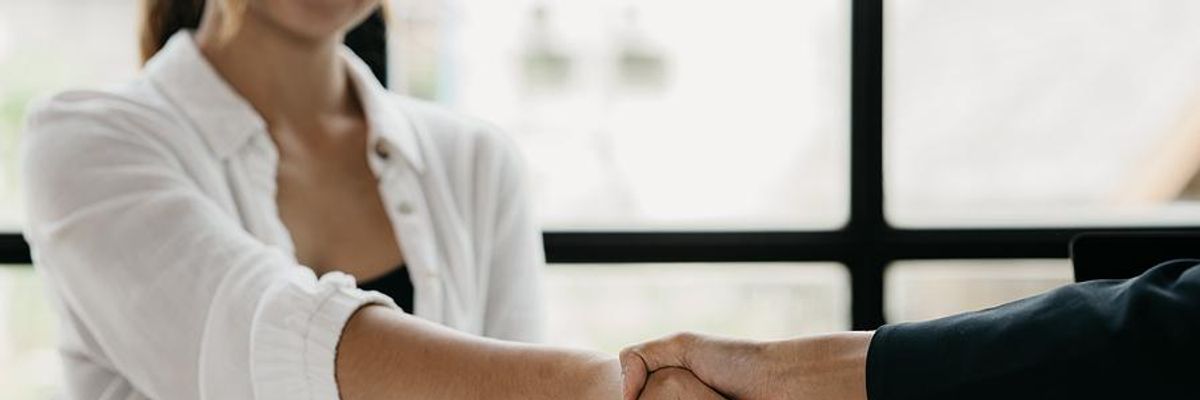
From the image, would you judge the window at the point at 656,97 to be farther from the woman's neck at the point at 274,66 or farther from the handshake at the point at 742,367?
the handshake at the point at 742,367

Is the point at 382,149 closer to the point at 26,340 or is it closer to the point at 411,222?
the point at 411,222

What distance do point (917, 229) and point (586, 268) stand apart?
21.1 inches

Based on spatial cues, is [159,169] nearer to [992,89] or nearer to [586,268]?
[586,268]

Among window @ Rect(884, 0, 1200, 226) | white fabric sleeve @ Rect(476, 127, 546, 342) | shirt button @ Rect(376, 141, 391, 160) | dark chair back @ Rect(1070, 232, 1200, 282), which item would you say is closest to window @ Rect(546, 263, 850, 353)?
window @ Rect(884, 0, 1200, 226)

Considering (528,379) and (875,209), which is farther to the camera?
(875,209)

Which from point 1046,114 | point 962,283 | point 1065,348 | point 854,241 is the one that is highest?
point 1065,348

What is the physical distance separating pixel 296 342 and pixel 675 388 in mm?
328

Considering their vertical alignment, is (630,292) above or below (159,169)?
below

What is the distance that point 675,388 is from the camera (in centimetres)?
130

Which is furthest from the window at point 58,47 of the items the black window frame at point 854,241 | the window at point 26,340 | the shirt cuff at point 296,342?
the shirt cuff at point 296,342

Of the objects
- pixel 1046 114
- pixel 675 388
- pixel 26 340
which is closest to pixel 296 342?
pixel 675 388

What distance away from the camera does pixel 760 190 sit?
8.18 ft

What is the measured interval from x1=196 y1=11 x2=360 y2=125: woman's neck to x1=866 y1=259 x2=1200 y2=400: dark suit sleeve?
895mm

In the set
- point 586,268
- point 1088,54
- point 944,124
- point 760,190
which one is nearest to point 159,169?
point 586,268
